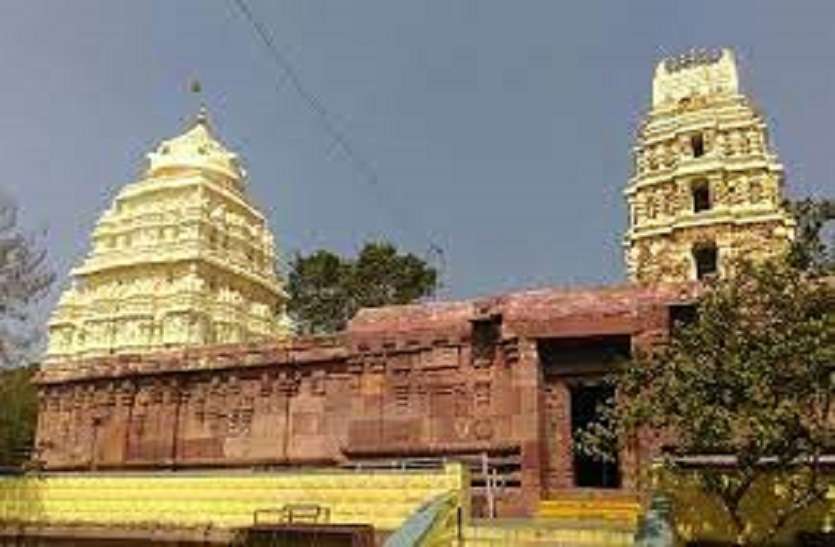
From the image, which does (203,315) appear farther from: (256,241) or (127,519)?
(127,519)

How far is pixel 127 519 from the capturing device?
17.5 m

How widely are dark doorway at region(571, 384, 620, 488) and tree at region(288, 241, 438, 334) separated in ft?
81.0

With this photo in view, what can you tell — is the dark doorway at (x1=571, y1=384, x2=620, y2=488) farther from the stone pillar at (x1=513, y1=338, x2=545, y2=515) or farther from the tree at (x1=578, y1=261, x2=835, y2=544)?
the tree at (x1=578, y1=261, x2=835, y2=544)

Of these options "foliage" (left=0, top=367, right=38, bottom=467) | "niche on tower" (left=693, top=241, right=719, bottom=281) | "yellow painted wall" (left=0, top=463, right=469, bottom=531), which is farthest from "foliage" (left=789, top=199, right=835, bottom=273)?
"niche on tower" (left=693, top=241, right=719, bottom=281)

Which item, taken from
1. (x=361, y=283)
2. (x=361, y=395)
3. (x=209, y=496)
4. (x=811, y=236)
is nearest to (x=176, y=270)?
(x=361, y=283)

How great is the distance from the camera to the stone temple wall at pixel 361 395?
16984 millimetres

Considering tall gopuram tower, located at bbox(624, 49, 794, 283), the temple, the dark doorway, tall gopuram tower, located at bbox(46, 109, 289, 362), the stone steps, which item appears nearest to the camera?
the stone steps

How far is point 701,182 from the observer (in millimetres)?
43469

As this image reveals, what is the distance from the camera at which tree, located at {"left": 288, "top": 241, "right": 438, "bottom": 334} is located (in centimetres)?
4388

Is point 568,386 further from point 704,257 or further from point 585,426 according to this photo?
point 704,257

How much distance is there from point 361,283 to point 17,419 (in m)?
16.3

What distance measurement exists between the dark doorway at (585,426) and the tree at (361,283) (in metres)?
24.7

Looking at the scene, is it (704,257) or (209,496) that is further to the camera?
(704,257)

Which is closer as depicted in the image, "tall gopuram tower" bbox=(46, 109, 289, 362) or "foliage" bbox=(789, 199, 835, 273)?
"foliage" bbox=(789, 199, 835, 273)
